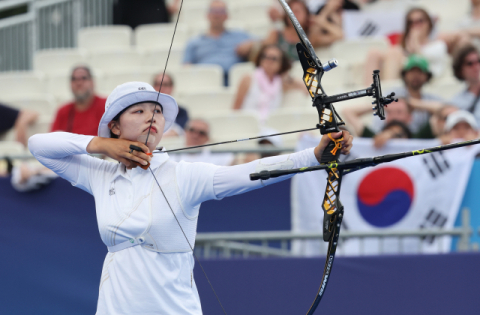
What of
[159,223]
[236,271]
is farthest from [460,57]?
[159,223]

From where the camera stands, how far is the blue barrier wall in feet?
15.5

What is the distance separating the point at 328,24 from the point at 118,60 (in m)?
2.54

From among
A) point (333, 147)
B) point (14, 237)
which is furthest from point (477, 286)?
point (14, 237)

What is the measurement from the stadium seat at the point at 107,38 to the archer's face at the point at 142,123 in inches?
237

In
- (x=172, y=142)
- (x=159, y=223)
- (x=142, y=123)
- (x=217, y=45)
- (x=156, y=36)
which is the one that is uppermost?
(x=156, y=36)

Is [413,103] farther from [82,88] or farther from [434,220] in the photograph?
[82,88]

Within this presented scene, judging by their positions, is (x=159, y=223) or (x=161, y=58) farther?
(x=161, y=58)

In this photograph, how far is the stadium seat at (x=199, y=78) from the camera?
750 centimetres

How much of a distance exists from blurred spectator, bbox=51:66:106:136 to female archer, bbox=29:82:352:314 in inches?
113

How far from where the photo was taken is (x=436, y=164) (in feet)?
17.3

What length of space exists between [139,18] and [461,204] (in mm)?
5391

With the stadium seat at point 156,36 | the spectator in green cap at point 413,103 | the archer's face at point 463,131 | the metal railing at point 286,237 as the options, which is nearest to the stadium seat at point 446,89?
the spectator in green cap at point 413,103

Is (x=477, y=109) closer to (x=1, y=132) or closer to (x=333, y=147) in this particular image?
(x=333, y=147)

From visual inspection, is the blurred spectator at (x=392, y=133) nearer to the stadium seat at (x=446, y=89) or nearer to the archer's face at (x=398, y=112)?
the archer's face at (x=398, y=112)
